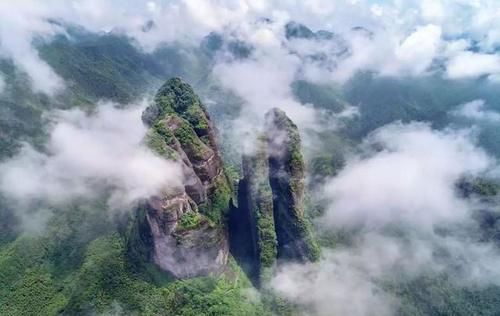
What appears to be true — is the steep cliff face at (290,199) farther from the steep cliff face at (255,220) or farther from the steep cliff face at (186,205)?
the steep cliff face at (186,205)

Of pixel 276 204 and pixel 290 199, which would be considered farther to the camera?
pixel 276 204

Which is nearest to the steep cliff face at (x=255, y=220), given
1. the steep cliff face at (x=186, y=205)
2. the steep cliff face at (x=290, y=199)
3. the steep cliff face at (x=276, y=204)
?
the steep cliff face at (x=276, y=204)

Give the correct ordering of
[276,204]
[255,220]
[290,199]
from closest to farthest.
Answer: [290,199] → [255,220] → [276,204]

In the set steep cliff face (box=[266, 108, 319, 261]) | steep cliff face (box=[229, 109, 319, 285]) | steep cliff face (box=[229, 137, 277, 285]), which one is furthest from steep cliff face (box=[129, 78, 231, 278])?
steep cliff face (box=[266, 108, 319, 261])

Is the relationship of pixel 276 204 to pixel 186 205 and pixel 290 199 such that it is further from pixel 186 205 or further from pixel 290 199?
pixel 186 205

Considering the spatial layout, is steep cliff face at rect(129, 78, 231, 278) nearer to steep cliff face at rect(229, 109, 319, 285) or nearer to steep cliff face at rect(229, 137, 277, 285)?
steep cliff face at rect(229, 137, 277, 285)

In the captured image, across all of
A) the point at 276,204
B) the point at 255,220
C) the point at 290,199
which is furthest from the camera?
the point at 276,204

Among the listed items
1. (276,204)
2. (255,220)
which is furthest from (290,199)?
(255,220)

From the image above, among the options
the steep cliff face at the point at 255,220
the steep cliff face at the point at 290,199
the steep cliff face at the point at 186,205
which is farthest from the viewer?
the steep cliff face at the point at 255,220

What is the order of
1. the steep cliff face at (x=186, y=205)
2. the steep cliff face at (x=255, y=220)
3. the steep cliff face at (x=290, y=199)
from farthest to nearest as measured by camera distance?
the steep cliff face at (x=255, y=220) → the steep cliff face at (x=290, y=199) → the steep cliff face at (x=186, y=205)
